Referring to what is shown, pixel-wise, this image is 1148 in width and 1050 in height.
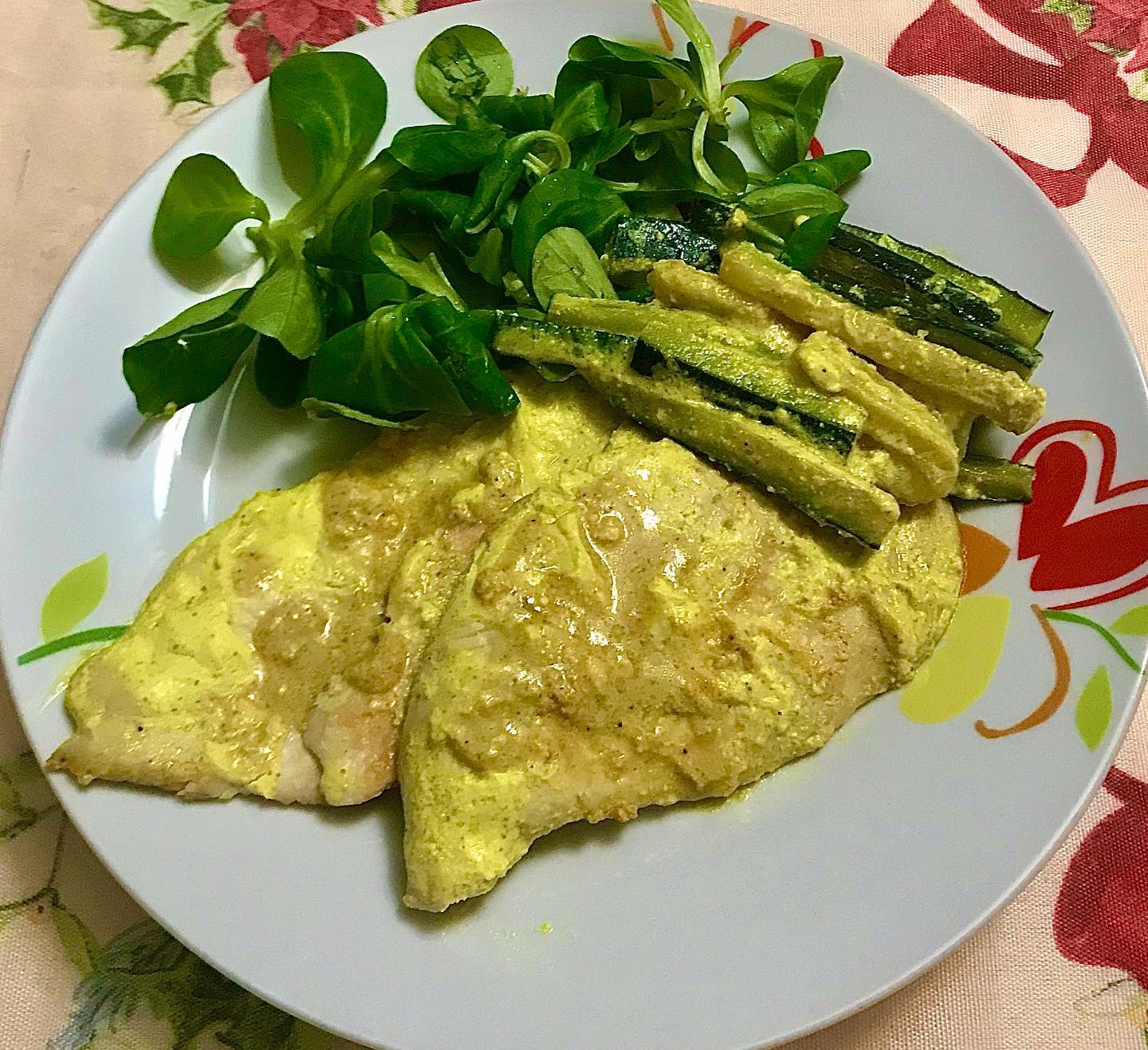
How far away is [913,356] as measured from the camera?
6.64ft

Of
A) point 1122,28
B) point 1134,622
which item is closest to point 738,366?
point 1134,622

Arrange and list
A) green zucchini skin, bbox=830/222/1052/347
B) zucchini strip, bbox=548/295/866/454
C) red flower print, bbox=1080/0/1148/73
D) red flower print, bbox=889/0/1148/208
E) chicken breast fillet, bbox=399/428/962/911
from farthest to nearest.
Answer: red flower print, bbox=1080/0/1148/73, red flower print, bbox=889/0/1148/208, green zucchini skin, bbox=830/222/1052/347, zucchini strip, bbox=548/295/866/454, chicken breast fillet, bbox=399/428/962/911

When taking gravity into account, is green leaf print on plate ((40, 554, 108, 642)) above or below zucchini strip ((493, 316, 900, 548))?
below

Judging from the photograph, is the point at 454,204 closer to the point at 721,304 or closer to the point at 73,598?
the point at 721,304

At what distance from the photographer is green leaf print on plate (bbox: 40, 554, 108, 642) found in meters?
1.98

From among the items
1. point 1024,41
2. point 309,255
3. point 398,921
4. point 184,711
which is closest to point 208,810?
point 184,711

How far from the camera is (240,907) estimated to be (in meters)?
1.82

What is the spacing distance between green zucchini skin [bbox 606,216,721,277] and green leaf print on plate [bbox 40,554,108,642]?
1.29 metres

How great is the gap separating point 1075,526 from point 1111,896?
0.82m

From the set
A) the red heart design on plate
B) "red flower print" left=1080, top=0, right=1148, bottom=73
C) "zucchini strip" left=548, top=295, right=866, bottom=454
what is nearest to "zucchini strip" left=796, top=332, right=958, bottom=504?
"zucchini strip" left=548, top=295, right=866, bottom=454

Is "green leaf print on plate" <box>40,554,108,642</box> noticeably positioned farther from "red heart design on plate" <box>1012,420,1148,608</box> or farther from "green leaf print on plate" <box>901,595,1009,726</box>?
"red heart design on plate" <box>1012,420,1148,608</box>

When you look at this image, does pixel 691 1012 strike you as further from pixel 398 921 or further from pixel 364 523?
pixel 364 523

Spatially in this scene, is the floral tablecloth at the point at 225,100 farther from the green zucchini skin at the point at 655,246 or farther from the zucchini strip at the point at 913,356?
the green zucchini skin at the point at 655,246

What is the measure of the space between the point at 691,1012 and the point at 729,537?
87cm
